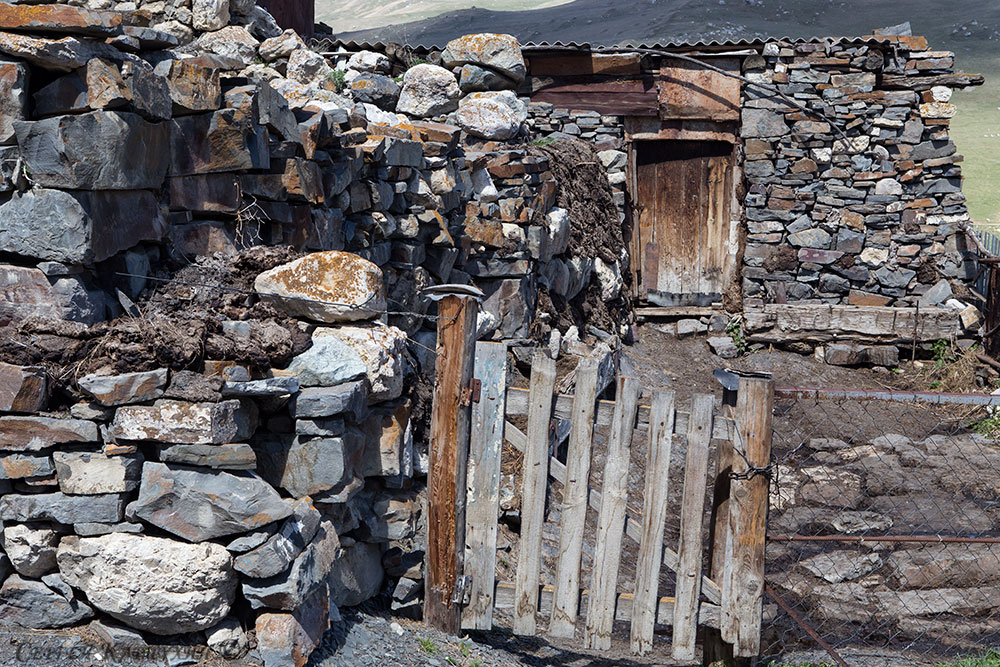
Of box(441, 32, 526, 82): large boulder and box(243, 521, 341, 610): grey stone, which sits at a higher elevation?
box(441, 32, 526, 82): large boulder

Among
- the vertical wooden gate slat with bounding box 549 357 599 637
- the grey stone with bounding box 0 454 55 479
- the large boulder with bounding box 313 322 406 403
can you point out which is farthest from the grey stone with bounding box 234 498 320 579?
the vertical wooden gate slat with bounding box 549 357 599 637

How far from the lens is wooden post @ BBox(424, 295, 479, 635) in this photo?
365cm

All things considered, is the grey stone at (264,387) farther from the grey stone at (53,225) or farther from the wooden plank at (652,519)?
the wooden plank at (652,519)

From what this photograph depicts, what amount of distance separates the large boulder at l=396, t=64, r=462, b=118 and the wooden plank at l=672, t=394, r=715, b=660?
494cm

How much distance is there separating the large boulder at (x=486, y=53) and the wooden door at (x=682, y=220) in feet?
6.56

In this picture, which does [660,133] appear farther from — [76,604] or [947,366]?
[76,604]

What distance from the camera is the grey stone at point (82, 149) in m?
3.10

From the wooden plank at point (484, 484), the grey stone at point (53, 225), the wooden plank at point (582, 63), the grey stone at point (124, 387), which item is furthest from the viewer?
the wooden plank at point (582, 63)

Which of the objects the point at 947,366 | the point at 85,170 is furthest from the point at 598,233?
the point at 85,170

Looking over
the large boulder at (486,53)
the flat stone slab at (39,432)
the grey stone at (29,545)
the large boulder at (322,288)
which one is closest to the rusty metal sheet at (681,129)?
the large boulder at (486,53)

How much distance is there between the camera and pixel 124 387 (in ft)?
9.59

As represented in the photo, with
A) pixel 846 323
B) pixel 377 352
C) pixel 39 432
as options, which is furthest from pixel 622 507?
pixel 846 323

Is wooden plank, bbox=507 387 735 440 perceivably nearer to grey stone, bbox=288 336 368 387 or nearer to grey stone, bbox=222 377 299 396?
grey stone, bbox=288 336 368 387

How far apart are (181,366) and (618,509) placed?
1830 millimetres
